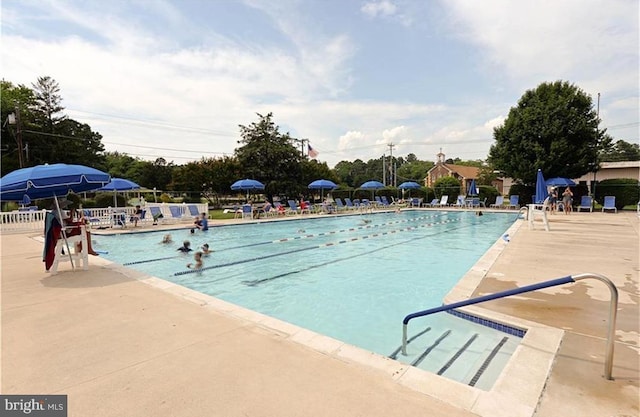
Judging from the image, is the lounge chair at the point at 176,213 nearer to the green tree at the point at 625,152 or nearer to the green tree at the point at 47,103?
the green tree at the point at 47,103

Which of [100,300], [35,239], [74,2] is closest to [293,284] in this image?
[100,300]

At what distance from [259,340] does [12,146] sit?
41608 mm

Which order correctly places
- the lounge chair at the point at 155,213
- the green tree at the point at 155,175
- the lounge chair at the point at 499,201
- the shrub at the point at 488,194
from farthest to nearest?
the green tree at the point at 155,175 < the shrub at the point at 488,194 < the lounge chair at the point at 499,201 < the lounge chair at the point at 155,213

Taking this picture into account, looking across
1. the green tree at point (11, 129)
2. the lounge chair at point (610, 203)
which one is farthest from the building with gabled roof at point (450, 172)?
the green tree at point (11, 129)

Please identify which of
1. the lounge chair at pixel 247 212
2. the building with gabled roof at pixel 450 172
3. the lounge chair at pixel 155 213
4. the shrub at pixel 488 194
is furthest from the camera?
the building with gabled roof at pixel 450 172

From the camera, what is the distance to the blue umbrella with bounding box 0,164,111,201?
5.37 meters

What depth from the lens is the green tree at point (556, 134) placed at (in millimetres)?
20703

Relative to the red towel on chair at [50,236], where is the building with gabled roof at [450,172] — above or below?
above

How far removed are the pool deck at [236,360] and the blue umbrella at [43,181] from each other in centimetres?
160

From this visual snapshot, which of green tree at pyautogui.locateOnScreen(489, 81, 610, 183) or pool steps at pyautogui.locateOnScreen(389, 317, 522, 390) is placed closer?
pool steps at pyautogui.locateOnScreen(389, 317, 522, 390)

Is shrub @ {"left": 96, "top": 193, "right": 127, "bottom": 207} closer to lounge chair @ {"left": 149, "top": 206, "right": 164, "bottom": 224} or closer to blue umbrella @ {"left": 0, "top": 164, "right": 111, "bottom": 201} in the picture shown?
lounge chair @ {"left": 149, "top": 206, "right": 164, "bottom": 224}

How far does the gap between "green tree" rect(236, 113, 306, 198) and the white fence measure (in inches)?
409

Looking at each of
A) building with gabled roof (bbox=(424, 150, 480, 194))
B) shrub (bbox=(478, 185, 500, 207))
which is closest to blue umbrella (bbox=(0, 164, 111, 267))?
shrub (bbox=(478, 185, 500, 207))

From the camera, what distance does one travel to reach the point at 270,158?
26.7m
